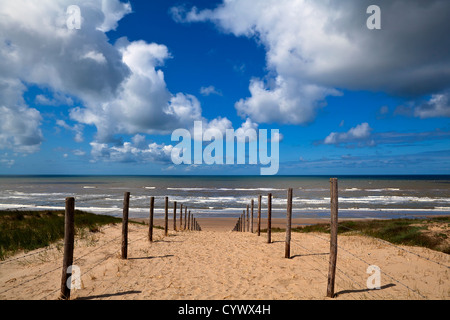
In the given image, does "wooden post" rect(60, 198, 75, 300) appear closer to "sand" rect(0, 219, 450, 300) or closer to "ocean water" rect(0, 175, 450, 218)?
"sand" rect(0, 219, 450, 300)

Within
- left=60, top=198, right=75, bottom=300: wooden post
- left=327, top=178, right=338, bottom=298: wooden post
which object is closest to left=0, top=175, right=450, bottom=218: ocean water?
left=60, top=198, right=75, bottom=300: wooden post

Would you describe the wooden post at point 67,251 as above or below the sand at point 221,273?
above

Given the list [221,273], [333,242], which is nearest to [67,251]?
[221,273]

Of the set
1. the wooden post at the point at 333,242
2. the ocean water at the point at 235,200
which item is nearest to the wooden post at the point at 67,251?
the ocean water at the point at 235,200

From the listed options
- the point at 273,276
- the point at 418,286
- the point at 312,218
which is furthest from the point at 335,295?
the point at 312,218

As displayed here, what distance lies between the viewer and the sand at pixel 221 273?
6082mm

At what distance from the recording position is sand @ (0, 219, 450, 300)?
6.08m

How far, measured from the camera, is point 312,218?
27984 mm

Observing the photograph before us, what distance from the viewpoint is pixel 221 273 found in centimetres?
761

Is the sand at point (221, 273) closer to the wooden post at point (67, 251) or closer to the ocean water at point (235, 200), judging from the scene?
the wooden post at point (67, 251)

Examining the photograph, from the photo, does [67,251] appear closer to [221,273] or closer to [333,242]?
[221,273]
